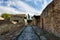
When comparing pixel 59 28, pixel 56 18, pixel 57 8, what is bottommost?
pixel 59 28

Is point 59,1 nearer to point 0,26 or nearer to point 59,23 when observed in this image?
point 59,23

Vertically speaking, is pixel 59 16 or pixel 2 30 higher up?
pixel 59 16

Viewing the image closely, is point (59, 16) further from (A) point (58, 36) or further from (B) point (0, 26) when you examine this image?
(B) point (0, 26)

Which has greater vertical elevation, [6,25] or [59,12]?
[59,12]

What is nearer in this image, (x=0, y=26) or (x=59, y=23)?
(x=59, y=23)

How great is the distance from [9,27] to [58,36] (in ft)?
36.4

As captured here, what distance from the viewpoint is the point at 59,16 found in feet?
25.3

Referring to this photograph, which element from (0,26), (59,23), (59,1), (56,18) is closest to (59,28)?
(59,23)

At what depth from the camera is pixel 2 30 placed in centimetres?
1579

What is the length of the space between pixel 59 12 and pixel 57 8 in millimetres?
318

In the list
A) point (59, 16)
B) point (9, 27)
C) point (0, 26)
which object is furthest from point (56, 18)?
point (9, 27)

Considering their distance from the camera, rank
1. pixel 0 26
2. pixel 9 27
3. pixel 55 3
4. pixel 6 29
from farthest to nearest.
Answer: pixel 9 27
pixel 6 29
pixel 0 26
pixel 55 3

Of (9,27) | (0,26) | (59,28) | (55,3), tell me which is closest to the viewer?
(59,28)

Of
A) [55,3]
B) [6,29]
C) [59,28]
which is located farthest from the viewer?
[6,29]
